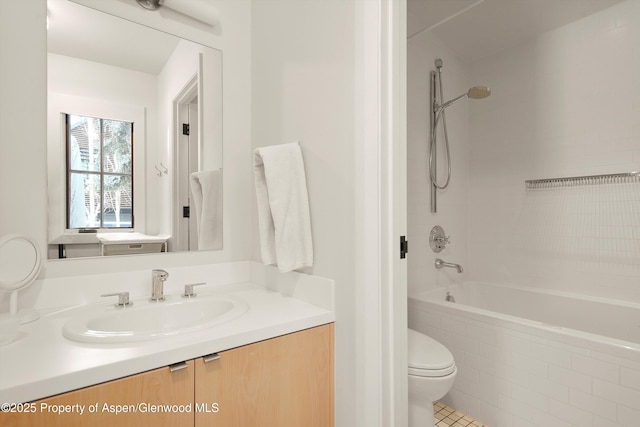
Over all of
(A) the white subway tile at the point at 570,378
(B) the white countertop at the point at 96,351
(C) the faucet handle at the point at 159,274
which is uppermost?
(C) the faucet handle at the point at 159,274

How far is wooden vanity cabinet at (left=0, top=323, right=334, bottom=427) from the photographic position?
72 centimetres

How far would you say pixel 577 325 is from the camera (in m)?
2.12

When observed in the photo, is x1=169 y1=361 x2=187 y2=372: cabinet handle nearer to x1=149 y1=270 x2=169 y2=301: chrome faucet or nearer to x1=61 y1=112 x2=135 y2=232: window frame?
x1=149 y1=270 x2=169 y2=301: chrome faucet

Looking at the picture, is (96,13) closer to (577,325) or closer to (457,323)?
(457,323)

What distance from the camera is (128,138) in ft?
4.47

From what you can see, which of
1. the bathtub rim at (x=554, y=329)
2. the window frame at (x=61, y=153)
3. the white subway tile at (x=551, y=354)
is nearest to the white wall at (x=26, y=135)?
the window frame at (x=61, y=153)

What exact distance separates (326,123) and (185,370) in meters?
0.91

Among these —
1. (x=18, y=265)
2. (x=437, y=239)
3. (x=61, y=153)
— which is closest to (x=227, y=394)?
(x=18, y=265)

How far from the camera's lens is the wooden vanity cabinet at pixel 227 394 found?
72cm

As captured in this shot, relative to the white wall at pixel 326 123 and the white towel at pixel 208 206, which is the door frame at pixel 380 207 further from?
the white towel at pixel 208 206

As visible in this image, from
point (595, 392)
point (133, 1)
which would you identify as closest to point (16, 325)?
point (133, 1)

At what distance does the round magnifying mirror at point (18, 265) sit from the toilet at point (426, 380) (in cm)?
143

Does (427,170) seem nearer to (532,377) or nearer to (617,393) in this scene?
(532,377)

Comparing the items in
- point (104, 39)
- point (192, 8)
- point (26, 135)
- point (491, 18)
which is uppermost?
point (491, 18)
